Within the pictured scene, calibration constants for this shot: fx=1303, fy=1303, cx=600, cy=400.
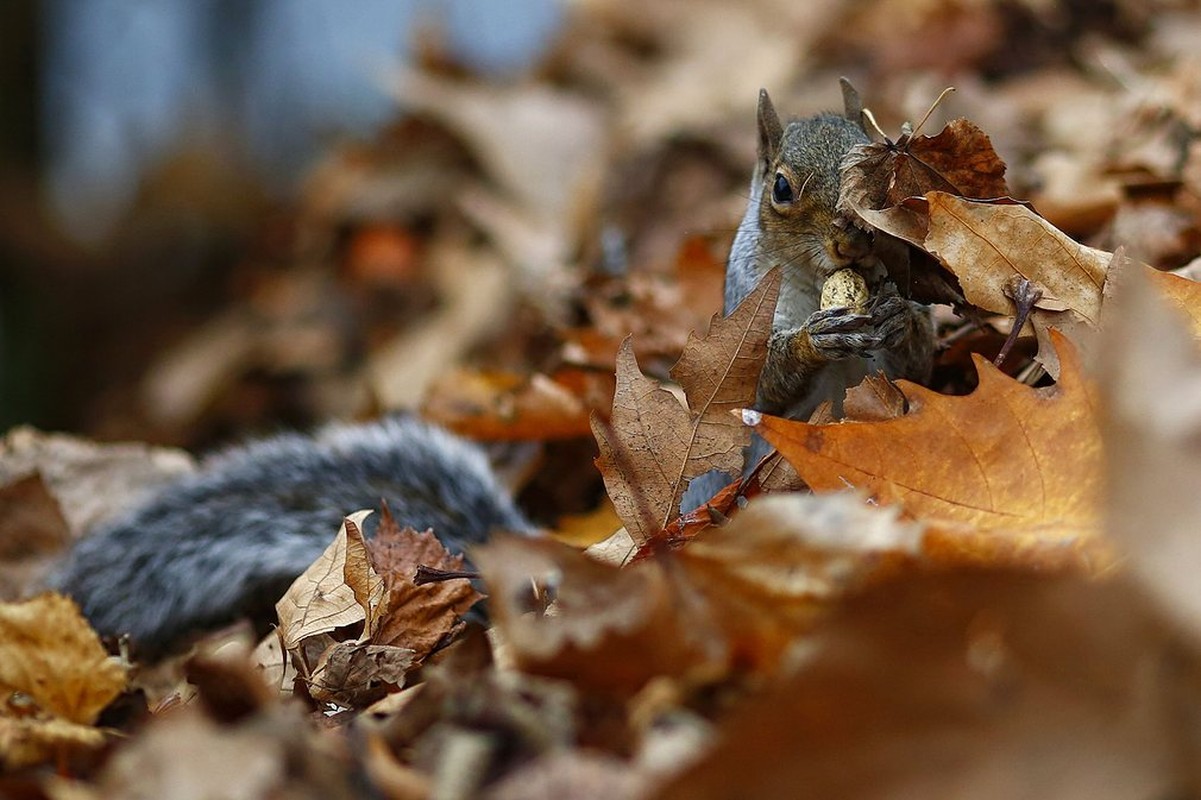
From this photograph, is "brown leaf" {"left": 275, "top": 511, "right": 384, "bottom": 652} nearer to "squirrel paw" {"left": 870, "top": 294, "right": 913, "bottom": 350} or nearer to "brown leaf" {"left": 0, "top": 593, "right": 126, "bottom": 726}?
"brown leaf" {"left": 0, "top": 593, "right": 126, "bottom": 726}

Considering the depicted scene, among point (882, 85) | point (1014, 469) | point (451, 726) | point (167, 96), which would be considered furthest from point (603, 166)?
point (167, 96)

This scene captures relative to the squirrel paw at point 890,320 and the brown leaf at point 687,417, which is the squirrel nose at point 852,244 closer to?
the squirrel paw at point 890,320

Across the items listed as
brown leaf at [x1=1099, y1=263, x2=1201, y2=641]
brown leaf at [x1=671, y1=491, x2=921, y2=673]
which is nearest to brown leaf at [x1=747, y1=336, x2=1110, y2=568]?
brown leaf at [x1=671, y1=491, x2=921, y2=673]

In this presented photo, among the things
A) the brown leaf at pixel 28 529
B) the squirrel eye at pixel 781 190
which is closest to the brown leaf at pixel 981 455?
the squirrel eye at pixel 781 190

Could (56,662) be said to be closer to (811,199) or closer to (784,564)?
(784,564)

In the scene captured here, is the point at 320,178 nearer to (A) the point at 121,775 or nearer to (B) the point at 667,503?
(B) the point at 667,503

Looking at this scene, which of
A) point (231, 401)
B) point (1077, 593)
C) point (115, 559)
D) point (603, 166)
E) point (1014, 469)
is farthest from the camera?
point (231, 401)
